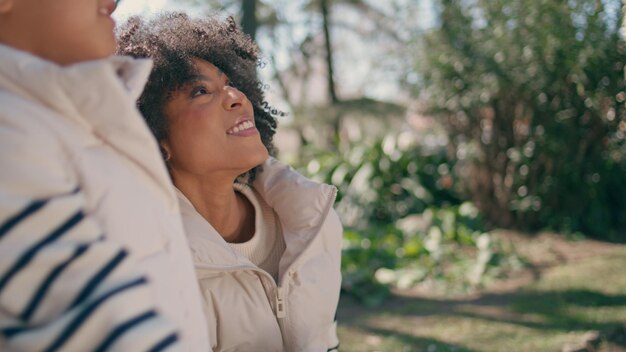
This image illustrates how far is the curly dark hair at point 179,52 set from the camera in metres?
2.40

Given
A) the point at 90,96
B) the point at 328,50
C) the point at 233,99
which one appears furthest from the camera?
the point at 328,50

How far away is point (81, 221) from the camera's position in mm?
1157

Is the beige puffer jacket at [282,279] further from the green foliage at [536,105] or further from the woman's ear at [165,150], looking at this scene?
the green foliage at [536,105]

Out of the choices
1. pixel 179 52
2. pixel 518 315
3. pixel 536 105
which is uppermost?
pixel 179 52

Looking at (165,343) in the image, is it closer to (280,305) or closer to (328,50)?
(280,305)

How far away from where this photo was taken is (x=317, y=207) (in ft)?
7.91

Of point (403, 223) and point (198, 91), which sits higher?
point (198, 91)

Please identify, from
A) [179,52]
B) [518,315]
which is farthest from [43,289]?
[518,315]

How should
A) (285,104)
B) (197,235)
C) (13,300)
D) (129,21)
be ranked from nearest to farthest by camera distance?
1. (13,300)
2. (197,235)
3. (129,21)
4. (285,104)

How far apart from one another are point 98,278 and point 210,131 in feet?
3.93

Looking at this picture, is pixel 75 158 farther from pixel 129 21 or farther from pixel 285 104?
pixel 285 104

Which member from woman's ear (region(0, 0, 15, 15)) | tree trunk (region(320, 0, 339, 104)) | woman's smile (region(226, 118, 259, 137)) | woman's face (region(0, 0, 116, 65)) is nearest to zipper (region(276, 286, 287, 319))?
woman's smile (region(226, 118, 259, 137))

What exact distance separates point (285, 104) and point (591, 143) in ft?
26.4

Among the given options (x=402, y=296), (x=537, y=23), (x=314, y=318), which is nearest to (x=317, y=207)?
(x=314, y=318)
